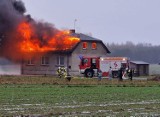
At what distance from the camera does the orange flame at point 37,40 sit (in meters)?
53.8

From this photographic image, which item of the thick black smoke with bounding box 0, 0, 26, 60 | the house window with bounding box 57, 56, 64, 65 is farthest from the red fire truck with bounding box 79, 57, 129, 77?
the thick black smoke with bounding box 0, 0, 26, 60

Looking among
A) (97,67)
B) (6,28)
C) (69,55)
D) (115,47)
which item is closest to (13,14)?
(6,28)

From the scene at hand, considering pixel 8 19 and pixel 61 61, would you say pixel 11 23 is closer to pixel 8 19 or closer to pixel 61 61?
pixel 8 19

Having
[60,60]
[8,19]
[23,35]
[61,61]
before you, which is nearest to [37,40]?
[23,35]

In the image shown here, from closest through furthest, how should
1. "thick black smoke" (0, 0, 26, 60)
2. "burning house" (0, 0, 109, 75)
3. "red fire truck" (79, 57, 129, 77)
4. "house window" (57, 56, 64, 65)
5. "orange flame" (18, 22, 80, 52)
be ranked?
1. "thick black smoke" (0, 0, 26, 60)
2. "burning house" (0, 0, 109, 75)
3. "orange flame" (18, 22, 80, 52)
4. "red fire truck" (79, 57, 129, 77)
5. "house window" (57, 56, 64, 65)

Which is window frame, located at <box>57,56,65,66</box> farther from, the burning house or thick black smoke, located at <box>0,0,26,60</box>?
thick black smoke, located at <box>0,0,26,60</box>

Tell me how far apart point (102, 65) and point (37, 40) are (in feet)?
64.6

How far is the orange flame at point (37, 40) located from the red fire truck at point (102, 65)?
32.2ft

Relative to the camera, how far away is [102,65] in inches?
2953

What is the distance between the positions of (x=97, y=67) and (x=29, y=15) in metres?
23.0

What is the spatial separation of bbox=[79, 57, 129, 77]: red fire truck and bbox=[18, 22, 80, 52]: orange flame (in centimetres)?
983

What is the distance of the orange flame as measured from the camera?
53.8 metres

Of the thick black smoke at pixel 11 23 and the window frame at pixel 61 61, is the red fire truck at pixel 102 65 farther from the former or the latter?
the thick black smoke at pixel 11 23

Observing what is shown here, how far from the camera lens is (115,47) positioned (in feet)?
428
